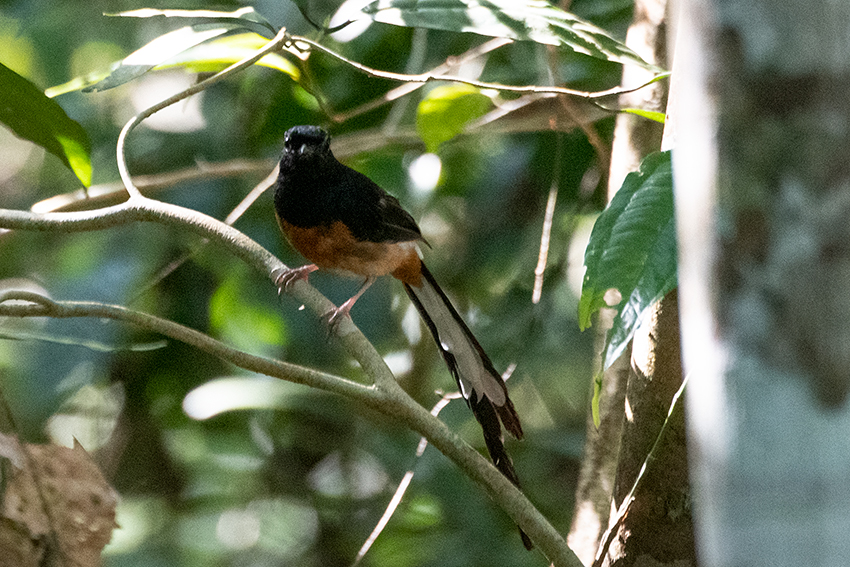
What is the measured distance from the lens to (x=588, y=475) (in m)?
1.57

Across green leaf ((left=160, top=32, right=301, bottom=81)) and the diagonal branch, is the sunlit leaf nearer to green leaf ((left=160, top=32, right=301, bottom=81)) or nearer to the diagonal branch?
green leaf ((left=160, top=32, right=301, bottom=81))

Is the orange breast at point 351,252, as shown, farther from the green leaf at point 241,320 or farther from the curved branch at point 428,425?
the curved branch at point 428,425

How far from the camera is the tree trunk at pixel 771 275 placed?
0.49 meters

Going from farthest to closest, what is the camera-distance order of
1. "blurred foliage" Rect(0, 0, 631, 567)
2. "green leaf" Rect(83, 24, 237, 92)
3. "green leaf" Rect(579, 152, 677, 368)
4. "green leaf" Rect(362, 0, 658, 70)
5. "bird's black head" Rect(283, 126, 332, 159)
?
"blurred foliage" Rect(0, 0, 631, 567)
"bird's black head" Rect(283, 126, 332, 159)
"green leaf" Rect(83, 24, 237, 92)
"green leaf" Rect(362, 0, 658, 70)
"green leaf" Rect(579, 152, 677, 368)

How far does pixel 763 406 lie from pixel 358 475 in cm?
→ 267

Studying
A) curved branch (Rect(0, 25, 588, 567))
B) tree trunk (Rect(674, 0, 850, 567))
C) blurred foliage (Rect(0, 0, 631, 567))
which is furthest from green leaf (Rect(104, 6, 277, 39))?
tree trunk (Rect(674, 0, 850, 567))

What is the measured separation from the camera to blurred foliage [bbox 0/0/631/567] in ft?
7.73

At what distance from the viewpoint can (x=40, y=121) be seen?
4.61 feet

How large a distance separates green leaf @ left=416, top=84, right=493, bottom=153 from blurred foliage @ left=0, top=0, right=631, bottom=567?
436mm

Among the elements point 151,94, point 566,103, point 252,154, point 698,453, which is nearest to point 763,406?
point 698,453

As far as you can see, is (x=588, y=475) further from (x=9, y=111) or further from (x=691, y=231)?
(x=9, y=111)

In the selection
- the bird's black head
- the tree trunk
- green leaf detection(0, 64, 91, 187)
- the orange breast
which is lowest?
the tree trunk

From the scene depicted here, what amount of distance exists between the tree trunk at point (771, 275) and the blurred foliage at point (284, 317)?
140 cm

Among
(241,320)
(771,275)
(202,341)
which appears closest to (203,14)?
(202,341)
